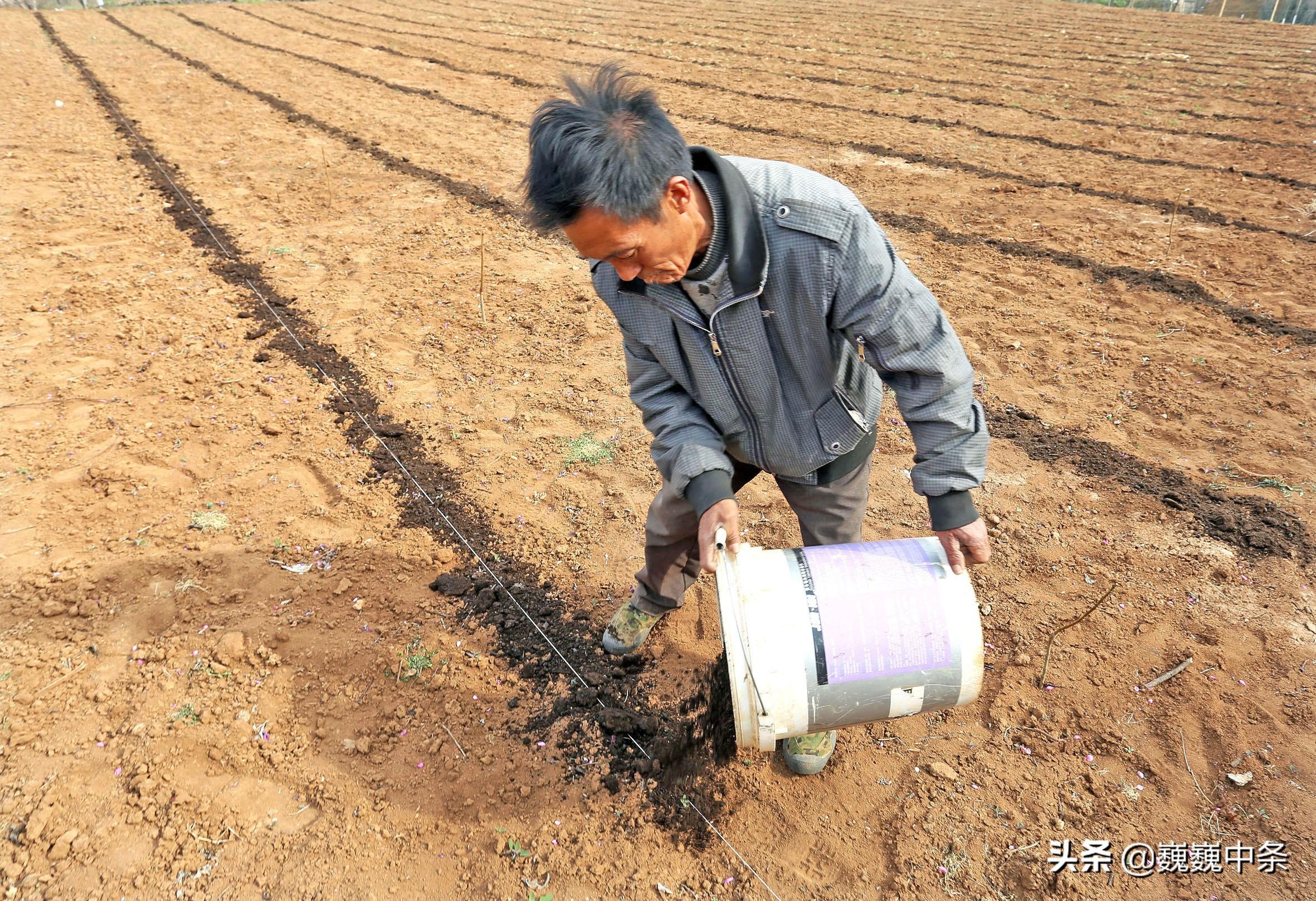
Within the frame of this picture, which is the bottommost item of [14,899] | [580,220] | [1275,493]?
[14,899]

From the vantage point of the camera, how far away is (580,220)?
1.32m

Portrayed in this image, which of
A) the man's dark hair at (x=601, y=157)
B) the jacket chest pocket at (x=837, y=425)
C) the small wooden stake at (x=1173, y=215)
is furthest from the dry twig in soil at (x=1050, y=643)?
the small wooden stake at (x=1173, y=215)

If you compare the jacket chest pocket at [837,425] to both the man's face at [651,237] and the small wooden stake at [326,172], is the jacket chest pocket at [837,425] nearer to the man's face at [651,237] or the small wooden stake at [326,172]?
the man's face at [651,237]

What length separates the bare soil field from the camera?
1937 mm

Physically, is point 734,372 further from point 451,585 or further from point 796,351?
point 451,585

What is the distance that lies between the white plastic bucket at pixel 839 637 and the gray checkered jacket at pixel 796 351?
0.16m

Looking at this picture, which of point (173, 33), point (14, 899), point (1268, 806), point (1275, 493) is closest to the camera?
point (14, 899)

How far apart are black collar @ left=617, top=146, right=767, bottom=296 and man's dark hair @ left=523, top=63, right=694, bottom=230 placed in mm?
90

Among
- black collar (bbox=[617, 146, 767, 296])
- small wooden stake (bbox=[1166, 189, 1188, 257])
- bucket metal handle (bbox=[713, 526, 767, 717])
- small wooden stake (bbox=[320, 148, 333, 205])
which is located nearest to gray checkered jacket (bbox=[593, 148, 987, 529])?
black collar (bbox=[617, 146, 767, 296])

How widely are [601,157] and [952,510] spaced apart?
0.96 meters

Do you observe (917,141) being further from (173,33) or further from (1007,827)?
(173,33)

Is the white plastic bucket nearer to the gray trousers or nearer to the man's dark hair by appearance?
the gray trousers

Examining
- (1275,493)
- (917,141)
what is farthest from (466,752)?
(917,141)

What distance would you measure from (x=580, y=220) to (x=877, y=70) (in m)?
10.5
